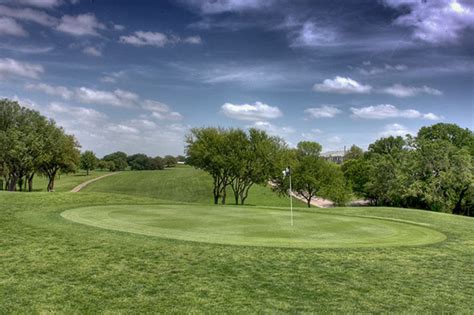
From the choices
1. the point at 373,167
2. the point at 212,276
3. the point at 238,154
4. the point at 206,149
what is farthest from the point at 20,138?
the point at 373,167

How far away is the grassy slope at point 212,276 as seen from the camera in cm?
667

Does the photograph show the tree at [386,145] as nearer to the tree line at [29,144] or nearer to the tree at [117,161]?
the tree line at [29,144]

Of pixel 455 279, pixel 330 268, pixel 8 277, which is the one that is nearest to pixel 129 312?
pixel 8 277

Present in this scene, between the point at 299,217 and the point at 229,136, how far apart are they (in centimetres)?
3332

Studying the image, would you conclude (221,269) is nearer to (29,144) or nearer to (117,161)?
(29,144)

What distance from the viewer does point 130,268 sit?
→ 8742 millimetres

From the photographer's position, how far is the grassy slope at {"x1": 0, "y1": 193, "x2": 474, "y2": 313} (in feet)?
21.9

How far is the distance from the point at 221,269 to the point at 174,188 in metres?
80.5

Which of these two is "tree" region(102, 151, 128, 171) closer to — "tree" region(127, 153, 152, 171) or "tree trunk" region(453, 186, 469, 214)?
"tree" region(127, 153, 152, 171)

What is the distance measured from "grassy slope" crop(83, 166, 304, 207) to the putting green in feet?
166

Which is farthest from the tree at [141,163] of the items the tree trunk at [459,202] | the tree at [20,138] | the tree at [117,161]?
the tree trunk at [459,202]

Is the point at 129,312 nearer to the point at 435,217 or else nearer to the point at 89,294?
the point at 89,294

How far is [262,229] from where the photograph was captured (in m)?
14.6

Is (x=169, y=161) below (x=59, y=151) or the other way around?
the other way around
